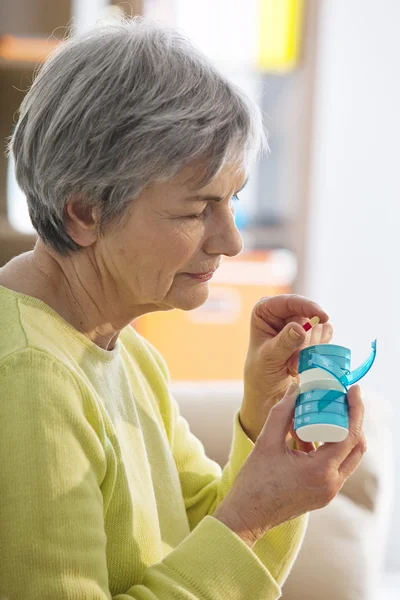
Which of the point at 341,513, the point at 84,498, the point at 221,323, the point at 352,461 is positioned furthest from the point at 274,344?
the point at 221,323

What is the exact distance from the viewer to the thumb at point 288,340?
1.19 m

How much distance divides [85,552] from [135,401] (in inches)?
13.5

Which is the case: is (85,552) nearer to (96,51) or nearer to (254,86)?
(96,51)

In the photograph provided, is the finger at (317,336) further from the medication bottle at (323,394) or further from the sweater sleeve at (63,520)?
the sweater sleeve at (63,520)

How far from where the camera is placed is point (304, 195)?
124 inches

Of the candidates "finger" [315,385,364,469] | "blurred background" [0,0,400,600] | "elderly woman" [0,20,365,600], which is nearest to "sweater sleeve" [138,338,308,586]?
"elderly woman" [0,20,365,600]

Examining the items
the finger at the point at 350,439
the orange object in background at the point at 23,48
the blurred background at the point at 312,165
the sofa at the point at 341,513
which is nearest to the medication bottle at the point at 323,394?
the finger at the point at 350,439

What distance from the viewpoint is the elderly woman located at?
0.92m

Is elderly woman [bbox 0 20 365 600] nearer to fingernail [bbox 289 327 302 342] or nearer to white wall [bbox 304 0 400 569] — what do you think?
fingernail [bbox 289 327 302 342]

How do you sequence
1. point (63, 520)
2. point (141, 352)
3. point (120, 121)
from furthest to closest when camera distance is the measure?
point (141, 352) → point (120, 121) → point (63, 520)

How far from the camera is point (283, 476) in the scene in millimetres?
993

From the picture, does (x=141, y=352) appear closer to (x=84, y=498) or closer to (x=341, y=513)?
(x=84, y=498)

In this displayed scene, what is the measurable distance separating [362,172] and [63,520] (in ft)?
7.79

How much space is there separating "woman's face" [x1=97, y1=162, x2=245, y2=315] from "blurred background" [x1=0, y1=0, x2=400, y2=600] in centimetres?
192
